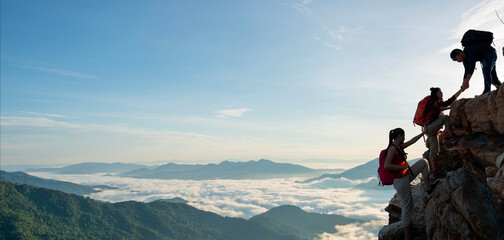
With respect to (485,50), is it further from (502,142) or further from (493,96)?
(502,142)

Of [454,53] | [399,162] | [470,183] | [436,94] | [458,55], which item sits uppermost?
[454,53]

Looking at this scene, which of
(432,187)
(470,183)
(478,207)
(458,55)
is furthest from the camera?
(458,55)

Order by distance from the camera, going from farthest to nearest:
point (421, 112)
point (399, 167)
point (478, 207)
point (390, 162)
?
point (421, 112)
point (390, 162)
point (399, 167)
point (478, 207)

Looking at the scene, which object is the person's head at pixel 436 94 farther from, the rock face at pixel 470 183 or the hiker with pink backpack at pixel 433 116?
the rock face at pixel 470 183

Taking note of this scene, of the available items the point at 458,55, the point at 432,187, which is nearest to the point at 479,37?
the point at 458,55

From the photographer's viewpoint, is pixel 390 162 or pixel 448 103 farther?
pixel 448 103

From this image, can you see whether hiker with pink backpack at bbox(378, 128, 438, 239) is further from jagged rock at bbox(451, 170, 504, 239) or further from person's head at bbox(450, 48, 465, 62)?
person's head at bbox(450, 48, 465, 62)

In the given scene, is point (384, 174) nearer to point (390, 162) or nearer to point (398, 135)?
point (390, 162)
